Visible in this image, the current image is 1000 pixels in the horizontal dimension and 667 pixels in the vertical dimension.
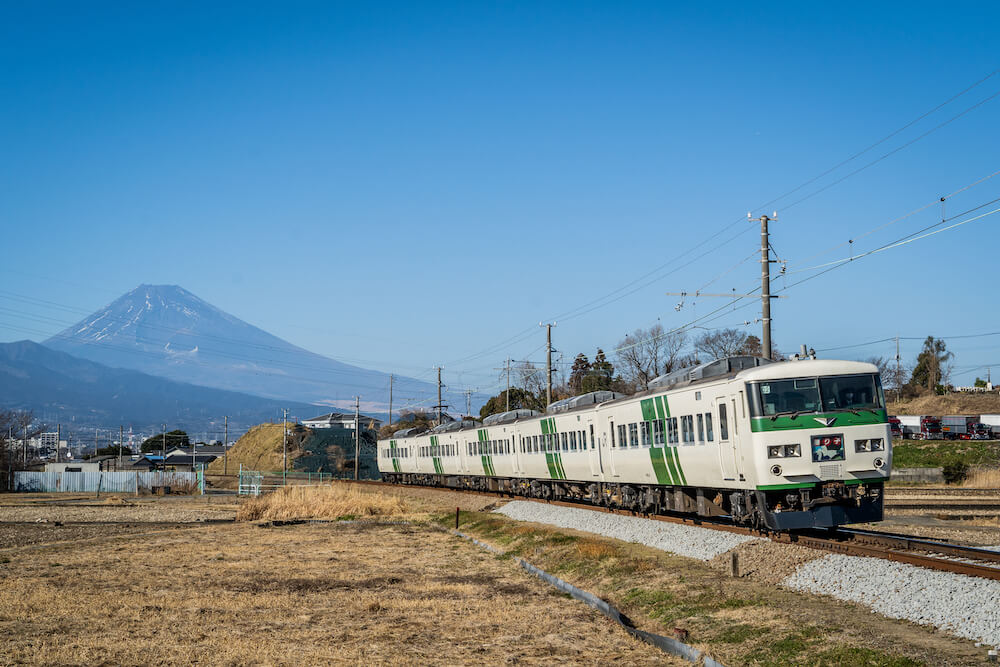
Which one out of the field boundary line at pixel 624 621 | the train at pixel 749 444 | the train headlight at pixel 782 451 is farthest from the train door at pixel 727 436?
the field boundary line at pixel 624 621

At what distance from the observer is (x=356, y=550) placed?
25391mm

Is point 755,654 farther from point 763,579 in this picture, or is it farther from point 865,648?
point 763,579

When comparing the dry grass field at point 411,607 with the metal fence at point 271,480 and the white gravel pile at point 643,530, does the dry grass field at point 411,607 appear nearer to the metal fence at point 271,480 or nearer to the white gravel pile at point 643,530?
the white gravel pile at point 643,530

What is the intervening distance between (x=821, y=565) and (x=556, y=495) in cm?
2502

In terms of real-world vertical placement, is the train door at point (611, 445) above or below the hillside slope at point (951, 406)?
below

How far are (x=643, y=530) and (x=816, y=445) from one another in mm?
6032

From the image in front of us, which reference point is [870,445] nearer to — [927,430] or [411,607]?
[411,607]

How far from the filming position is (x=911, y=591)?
512 inches

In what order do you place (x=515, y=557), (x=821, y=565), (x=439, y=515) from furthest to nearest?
(x=439, y=515) < (x=515, y=557) < (x=821, y=565)

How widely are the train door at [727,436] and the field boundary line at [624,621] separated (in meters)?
4.37

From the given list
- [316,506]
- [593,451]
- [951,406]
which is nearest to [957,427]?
[951,406]

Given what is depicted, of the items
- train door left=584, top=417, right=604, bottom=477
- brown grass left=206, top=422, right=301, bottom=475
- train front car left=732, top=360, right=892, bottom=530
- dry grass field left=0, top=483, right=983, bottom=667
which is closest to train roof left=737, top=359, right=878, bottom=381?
train front car left=732, top=360, right=892, bottom=530

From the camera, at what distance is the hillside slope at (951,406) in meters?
111

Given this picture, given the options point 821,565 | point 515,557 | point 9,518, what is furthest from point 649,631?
point 9,518
